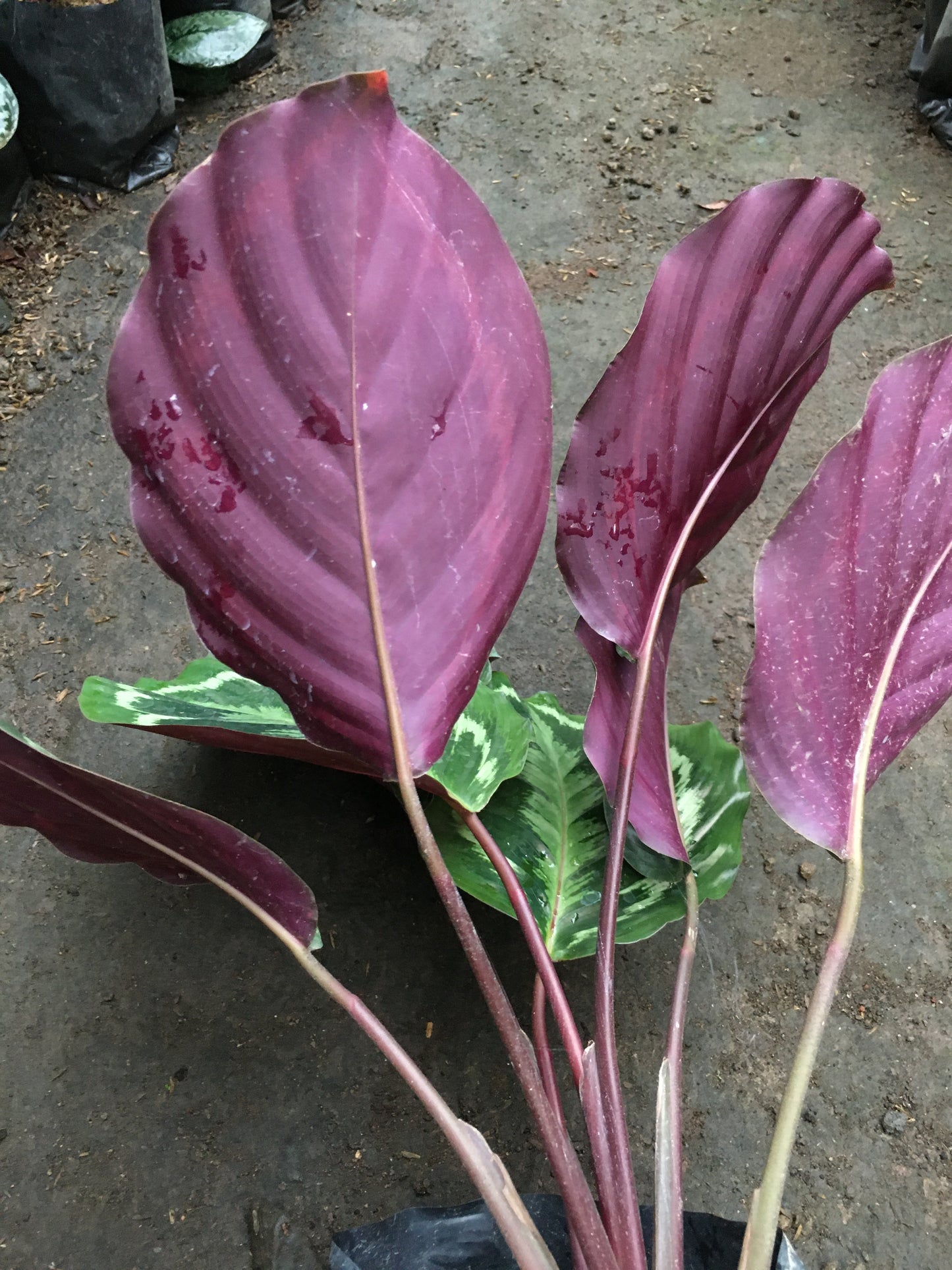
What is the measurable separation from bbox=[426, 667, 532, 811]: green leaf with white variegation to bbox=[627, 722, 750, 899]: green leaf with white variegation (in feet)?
0.35

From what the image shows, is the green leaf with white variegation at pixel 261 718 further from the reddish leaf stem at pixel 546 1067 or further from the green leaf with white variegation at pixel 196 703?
the reddish leaf stem at pixel 546 1067

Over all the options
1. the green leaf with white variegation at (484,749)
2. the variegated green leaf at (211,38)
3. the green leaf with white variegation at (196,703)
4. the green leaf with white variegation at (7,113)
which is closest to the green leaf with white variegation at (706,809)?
the green leaf with white variegation at (484,749)

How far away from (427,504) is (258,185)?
0.70 ft

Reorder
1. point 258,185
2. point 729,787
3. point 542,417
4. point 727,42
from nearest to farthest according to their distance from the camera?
→ point 258,185
point 542,417
point 729,787
point 727,42

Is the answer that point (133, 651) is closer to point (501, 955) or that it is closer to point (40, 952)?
point (40, 952)

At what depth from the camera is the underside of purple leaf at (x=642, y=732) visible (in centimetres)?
76

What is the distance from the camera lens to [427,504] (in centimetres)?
61

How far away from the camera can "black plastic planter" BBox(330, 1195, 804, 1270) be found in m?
0.76

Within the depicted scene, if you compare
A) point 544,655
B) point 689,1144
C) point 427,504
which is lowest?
point 689,1144

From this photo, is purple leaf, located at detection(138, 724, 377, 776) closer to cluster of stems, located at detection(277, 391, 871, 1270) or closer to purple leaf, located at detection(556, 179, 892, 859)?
cluster of stems, located at detection(277, 391, 871, 1270)

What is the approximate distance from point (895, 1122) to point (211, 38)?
2.13 metres

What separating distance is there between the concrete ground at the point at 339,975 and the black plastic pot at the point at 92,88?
0.39 meters

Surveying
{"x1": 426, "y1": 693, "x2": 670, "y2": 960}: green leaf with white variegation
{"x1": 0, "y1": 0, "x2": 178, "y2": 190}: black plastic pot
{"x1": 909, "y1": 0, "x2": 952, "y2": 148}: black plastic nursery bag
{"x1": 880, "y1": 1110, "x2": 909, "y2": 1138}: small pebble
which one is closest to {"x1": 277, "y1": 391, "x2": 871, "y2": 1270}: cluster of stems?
{"x1": 426, "y1": 693, "x2": 670, "y2": 960}: green leaf with white variegation

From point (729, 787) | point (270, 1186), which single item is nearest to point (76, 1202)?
point (270, 1186)
